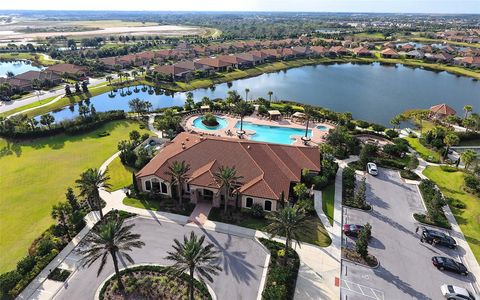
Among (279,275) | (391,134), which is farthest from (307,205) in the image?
(391,134)

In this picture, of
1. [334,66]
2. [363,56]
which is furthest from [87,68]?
[363,56]

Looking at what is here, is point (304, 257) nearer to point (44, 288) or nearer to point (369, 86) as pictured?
point (44, 288)

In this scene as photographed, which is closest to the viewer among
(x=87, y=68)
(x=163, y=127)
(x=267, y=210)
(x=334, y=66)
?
(x=267, y=210)

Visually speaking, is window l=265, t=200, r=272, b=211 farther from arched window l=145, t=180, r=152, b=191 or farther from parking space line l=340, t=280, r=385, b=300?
arched window l=145, t=180, r=152, b=191

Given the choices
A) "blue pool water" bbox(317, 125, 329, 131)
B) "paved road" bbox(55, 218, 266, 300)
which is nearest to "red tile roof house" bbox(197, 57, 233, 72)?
"blue pool water" bbox(317, 125, 329, 131)

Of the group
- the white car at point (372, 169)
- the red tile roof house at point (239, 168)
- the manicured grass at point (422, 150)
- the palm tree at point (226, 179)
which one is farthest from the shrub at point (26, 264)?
the manicured grass at point (422, 150)
